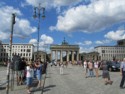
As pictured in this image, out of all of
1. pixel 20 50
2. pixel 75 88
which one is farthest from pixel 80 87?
pixel 20 50

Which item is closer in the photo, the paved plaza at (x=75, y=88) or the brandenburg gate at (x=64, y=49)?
the paved plaza at (x=75, y=88)

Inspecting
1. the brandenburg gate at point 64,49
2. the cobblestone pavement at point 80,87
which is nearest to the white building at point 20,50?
the brandenburg gate at point 64,49

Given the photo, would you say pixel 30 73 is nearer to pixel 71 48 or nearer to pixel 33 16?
pixel 33 16

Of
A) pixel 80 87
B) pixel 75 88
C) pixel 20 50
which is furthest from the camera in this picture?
pixel 20 50

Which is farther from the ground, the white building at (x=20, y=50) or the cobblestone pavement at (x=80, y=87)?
the white building at (x=20, y=50)

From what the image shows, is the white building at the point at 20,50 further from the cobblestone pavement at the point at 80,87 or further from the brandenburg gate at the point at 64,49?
the cobblestone pavement at the point at 80,87

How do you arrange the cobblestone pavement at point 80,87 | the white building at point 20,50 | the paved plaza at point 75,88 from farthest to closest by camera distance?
the white building at point 20,50 < the cobblestone pavement at point 80,87 < the paved plaza at point 75,88

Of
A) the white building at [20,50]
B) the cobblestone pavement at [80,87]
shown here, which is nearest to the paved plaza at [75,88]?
the cobblestone pavement at [80,87]

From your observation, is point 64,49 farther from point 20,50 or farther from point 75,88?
point 75,88

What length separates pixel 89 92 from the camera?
17.0 meters

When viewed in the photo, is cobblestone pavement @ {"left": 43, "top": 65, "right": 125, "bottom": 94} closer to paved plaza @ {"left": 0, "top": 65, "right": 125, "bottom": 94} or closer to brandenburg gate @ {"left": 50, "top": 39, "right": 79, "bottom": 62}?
paved plaza @ {"left": 0, "top": 65, "right": 125, "bottom": 94}

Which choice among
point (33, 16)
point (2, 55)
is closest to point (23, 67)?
point (33, 16)

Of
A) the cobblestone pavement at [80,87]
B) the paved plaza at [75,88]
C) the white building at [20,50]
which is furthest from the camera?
the white building at [20,50]

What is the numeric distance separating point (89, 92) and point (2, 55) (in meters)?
175
